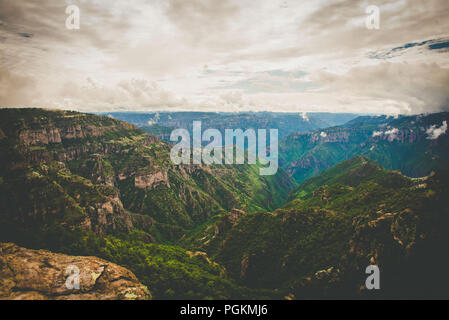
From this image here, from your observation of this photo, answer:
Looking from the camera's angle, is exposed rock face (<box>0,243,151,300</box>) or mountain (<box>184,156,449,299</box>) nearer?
exposed rock face (<box>0,243,151,300</box>)

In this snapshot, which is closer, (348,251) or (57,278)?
(57,278)

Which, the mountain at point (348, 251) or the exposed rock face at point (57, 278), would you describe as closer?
the exposed rock face at point (57, 278)

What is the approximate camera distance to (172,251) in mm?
137500

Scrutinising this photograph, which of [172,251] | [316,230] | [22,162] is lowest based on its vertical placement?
[172,251]

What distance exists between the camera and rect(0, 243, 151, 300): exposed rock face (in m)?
59.1

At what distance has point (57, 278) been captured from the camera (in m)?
63.8

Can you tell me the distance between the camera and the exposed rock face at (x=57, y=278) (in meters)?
59.1

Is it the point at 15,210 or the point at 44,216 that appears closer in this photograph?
the point at 15,210
